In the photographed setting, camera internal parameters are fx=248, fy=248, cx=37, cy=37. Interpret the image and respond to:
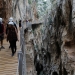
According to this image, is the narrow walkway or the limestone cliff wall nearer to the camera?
the narrow walkway

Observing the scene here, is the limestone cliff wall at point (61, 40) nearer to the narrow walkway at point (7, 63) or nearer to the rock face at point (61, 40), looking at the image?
the rock face at point (61, 40)

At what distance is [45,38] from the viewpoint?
14477 millimetres

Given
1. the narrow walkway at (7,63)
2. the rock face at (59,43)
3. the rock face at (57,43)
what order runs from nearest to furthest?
the narrow walkway at (7,63) → the rock face at (57,43) → the rock face at (59,43)

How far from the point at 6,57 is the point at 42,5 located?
2884cm

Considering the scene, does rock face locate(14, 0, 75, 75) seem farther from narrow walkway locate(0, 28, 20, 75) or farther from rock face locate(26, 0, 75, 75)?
narrow walkway locate(0, 28, 20, 75)

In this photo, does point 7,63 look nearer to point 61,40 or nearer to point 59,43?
point 61,40

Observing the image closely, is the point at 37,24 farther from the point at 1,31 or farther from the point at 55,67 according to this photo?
the point at 1,31

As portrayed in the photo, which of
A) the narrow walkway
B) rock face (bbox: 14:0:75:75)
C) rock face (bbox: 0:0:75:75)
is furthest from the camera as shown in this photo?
rock face (bbox: 14:0:75:75)

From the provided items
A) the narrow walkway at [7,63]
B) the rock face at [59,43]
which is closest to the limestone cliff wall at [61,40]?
the rock face at [59,43]

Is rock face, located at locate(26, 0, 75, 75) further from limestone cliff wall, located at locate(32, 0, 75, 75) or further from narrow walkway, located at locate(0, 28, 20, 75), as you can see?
narrow walkway, located at locate(0, 28, 20, 75)

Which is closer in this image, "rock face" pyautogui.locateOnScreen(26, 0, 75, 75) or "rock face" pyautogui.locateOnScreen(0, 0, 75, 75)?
"rock face" pyautogui.locateOnScreen(0, 0, 75, 75)

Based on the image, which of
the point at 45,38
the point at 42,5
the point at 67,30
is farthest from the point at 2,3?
the point at 42,5

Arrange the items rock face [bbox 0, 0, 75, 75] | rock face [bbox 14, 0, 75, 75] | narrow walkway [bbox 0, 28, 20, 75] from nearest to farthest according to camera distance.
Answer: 1. narrow walkway [bbox 0, 28, 20, 75]
2. rock face [bbox 0, 0, 75, 75]
3. rock face [bbox 14, 0, 75, 75]

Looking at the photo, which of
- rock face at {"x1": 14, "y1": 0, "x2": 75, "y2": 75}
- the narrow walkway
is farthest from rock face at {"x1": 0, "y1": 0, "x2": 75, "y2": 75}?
the narrow walkway
